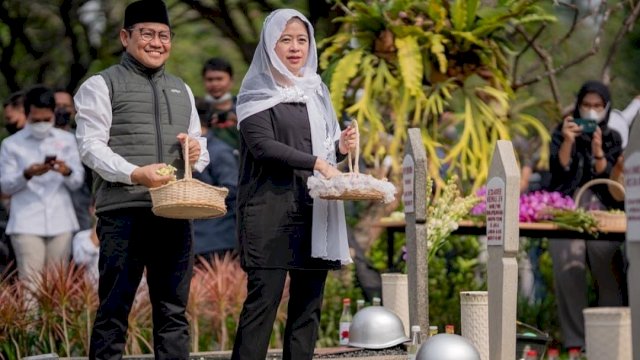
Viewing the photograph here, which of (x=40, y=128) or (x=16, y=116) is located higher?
(x=16, y=116)

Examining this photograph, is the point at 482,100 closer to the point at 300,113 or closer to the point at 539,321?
the point at 539,321

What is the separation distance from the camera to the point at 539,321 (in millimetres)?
11969

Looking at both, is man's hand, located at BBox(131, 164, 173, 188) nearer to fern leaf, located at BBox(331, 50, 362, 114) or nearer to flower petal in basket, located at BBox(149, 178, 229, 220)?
flower petal in basket, located at BBox(149, 178, 229, 220)

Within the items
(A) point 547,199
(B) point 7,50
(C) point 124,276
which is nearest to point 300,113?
(C) point 124,276

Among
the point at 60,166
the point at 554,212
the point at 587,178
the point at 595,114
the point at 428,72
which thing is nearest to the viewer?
the point at 554,212

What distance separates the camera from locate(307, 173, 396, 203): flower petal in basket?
6793 mm

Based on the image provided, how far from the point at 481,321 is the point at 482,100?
4420mm

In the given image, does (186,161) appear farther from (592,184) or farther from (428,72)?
(428,72)

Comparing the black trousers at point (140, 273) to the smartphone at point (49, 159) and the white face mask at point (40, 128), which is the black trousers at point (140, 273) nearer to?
the smartphone at point (49, 159)

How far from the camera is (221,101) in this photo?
11469mm

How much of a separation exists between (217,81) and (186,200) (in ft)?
15.4

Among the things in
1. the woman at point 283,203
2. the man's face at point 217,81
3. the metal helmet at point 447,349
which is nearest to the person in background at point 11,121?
the man's face at point 217,81

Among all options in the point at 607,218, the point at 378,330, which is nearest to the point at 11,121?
the point at 378,330

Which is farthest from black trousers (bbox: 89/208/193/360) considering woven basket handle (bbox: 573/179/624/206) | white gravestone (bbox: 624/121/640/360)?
woven basket handle (bbox: 573/179/624/206)
